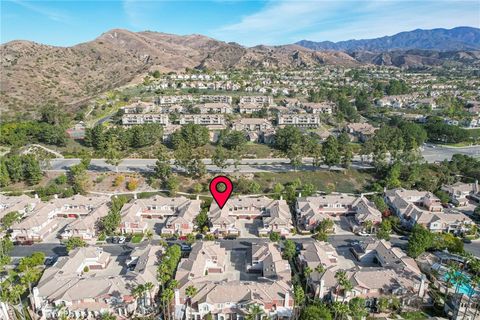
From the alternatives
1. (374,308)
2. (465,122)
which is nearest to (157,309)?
(374,308)

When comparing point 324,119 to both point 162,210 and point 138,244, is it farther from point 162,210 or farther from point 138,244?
point 138,244

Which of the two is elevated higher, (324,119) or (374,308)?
(324,119)

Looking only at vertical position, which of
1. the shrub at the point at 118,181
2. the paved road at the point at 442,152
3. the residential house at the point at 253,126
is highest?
the residential house at the point at 253,126

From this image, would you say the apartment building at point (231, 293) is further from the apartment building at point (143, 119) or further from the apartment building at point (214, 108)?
the apartment building at point (214, 108)

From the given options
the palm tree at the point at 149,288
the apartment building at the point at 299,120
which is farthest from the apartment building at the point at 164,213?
the apartment building at the point at 299,120

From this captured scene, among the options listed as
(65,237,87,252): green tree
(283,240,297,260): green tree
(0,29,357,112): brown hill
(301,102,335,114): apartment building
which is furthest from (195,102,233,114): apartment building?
(283,240,297,260): green tree

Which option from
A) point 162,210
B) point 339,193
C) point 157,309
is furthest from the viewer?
point 339,193
